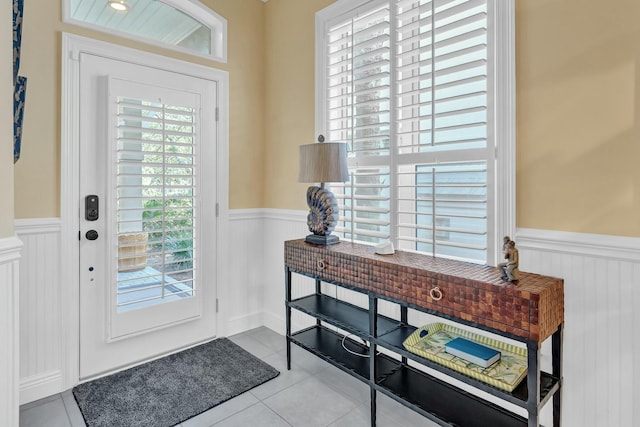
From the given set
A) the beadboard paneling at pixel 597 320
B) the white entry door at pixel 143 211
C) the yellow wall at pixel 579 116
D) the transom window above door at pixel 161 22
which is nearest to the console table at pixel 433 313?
the beadboard paneling at pixel 597 320

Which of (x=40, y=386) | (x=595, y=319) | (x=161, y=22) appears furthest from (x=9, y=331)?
(x=595, y=319)

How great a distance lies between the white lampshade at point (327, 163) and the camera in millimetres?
2133

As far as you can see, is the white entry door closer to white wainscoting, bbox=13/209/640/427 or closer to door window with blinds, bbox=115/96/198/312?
door window with blinds, bbox=115/96/198/312

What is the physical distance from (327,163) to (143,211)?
137cm

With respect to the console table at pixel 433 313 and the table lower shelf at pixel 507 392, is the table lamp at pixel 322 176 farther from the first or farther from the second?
the table lower shelf at pixel 507 392

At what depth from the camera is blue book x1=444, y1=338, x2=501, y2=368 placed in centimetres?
155

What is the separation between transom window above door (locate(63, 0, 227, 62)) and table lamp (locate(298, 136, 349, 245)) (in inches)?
54.8

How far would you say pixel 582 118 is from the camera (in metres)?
1.52

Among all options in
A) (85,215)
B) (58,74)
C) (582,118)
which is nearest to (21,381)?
(85,215)

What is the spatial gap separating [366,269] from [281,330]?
150 centimetres

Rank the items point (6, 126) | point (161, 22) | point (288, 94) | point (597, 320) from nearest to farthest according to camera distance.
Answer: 1. point (6, 126)
2. point (597, 320)
3. point (161, 22)
4. point (288, 94)

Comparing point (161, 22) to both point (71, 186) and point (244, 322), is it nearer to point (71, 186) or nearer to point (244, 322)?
point (71, 186)

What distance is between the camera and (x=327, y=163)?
2.14m

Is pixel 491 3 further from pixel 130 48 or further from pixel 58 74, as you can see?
pixel 58 74
